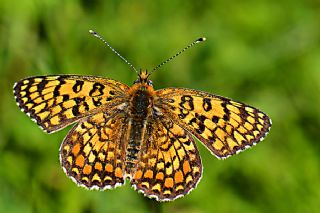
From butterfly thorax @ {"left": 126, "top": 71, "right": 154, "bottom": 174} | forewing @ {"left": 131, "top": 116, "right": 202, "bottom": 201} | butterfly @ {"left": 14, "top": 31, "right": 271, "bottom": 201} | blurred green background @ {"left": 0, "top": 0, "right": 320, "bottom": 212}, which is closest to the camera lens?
forewing @ {"left": 131, "top": 116, "right": 202, "bottom": 201}

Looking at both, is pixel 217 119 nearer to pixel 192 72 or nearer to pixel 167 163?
pixel 167 163

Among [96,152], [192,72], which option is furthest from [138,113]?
Result: [192,72]

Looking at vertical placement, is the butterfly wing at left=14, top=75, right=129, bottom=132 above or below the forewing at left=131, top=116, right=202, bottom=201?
above

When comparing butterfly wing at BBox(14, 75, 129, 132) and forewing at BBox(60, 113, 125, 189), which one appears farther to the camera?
butterfly wing at BBox(14, 75, 129, 132)

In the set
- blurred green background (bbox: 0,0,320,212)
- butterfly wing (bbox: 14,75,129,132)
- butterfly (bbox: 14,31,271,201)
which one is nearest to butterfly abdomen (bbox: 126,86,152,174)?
butterfly (bbox: 14,31,271,201)

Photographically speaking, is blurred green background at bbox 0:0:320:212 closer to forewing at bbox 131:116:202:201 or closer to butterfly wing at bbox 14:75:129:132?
butterfly wing at bbox 14:75:129:132

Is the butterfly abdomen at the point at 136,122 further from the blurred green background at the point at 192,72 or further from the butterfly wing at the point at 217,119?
the blurred green background at the point at 192,72
